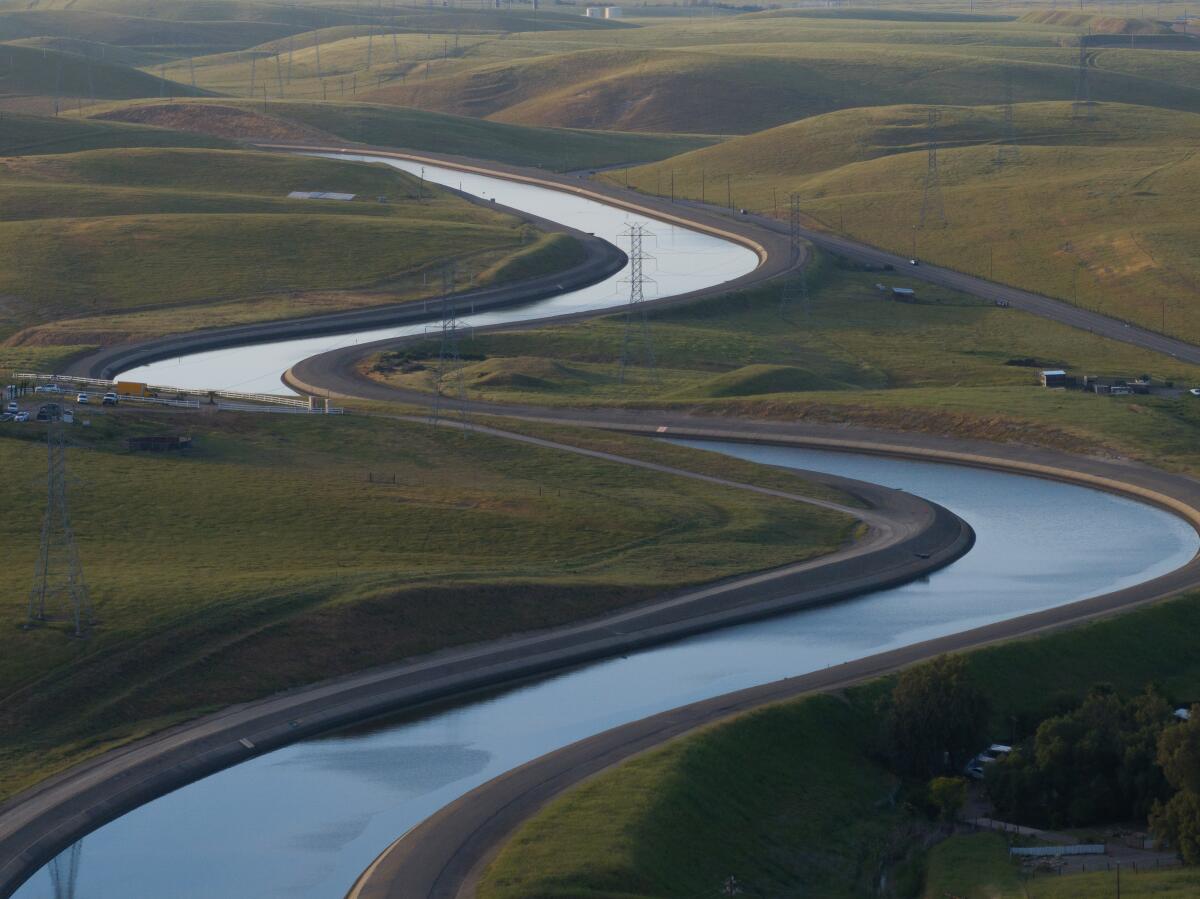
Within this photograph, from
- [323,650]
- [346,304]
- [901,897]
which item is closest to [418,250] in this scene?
[346,304]

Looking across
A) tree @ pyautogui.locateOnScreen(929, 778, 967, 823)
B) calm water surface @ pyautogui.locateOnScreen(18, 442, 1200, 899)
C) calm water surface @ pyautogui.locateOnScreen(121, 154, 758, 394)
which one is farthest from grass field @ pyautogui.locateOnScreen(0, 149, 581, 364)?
tree @ pyautogui.locateOnScreen(929, 778, 967, 823)

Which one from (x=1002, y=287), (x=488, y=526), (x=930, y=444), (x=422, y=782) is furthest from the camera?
(x=1002, y=287)

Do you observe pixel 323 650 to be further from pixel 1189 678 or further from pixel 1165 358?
pixel 1165 358

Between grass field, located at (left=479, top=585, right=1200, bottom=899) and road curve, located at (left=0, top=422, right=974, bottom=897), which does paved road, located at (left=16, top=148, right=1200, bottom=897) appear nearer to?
road curve, located at (left=0, top=422, right=974, bottom=897)

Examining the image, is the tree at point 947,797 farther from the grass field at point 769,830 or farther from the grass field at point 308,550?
the grass field at point 308,550

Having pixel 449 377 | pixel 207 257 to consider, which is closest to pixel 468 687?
pixel 449 377

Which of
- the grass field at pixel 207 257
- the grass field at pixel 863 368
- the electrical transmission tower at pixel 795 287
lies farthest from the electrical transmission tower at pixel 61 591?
the electrical transmission tower at pixel 795 287

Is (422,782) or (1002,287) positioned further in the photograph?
(1002,287)

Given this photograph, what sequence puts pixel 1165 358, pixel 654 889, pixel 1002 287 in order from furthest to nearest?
pixel 1002 287
pixel 1165 358
pixel 654 889
